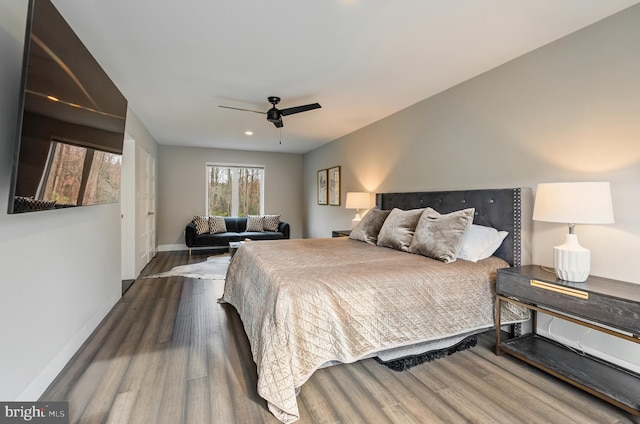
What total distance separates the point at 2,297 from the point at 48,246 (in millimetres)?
502

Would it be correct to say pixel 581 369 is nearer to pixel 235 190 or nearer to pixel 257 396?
pixel 257 396

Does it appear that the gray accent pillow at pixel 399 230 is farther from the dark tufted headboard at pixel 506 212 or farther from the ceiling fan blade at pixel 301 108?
the ceiling fan blade at pixel 301 108

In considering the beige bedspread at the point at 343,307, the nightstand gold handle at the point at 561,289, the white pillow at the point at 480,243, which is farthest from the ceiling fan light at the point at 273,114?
the nightstand gold handle at the point at 561,289

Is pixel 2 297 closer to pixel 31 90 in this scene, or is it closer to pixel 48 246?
pixel 48 246

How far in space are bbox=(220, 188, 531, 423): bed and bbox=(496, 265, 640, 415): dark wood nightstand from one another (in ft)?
0.63

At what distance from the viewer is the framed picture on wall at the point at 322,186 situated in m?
6.25

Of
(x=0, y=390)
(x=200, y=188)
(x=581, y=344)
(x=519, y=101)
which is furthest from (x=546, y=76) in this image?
(x=200, y=188)

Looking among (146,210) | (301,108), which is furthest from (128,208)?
(301,108)

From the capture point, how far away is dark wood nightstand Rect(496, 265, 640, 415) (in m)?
1.61

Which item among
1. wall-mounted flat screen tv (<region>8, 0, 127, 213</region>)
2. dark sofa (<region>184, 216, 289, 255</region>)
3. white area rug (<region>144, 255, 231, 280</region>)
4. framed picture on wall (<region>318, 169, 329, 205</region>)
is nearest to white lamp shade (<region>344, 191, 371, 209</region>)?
framed picture on wall (<region>318, 169, 329, 205</region>)

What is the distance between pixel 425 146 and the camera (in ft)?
11.8

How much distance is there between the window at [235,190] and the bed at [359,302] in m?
4.66

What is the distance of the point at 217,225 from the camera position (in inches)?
253

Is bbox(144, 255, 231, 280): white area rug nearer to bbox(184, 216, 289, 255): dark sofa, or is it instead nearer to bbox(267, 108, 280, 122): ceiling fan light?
bbox(184, 216, 289, 255): dark sofa
